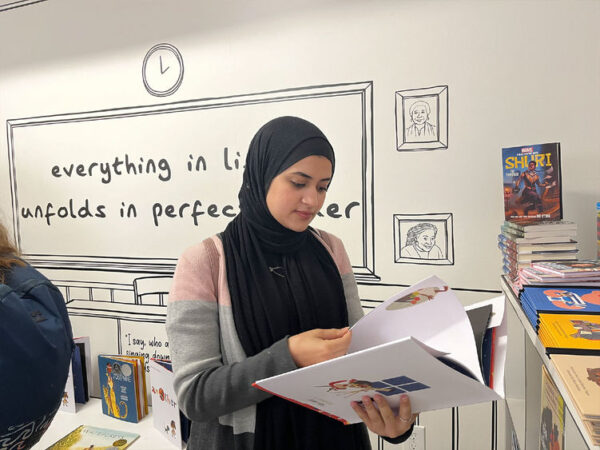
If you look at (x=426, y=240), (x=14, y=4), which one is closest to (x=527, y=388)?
(x=426, y=240)

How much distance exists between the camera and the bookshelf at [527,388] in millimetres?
678

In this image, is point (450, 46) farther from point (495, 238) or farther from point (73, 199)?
point (73, 199)

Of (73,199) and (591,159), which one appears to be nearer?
(591,159)

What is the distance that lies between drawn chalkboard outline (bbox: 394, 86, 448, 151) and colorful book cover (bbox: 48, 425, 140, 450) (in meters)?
1.64

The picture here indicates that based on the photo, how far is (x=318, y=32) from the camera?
66.3 inches

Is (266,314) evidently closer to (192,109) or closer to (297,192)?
(297,192)

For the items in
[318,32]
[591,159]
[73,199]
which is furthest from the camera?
[73,199]

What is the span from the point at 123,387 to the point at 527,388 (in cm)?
169

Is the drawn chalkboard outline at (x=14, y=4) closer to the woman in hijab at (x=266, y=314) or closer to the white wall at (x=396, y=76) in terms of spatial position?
the white wall at (x=396, y=76)

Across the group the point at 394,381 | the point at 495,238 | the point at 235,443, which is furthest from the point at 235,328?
the point at 495,238

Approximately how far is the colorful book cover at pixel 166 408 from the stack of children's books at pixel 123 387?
141mm

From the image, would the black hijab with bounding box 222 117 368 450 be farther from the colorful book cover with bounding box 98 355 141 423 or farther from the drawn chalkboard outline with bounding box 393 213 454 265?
the colorful book cover with bounding box 98 355 141 423

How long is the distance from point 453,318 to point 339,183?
1.01 m

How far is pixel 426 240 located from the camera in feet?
5.28
